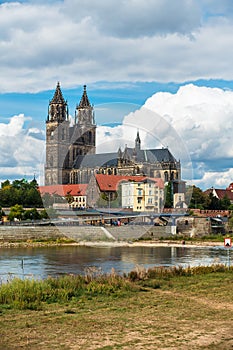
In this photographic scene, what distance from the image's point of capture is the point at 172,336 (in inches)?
412

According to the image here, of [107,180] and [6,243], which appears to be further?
[6,243]

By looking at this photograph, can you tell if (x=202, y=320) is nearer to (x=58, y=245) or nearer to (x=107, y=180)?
(x=107, y=180)

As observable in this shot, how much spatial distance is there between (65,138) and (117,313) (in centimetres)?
4102

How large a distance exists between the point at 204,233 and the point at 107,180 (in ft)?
83.3

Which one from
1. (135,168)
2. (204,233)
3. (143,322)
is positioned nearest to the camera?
(143,322)

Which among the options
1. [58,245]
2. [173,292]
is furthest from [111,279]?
[58,245]

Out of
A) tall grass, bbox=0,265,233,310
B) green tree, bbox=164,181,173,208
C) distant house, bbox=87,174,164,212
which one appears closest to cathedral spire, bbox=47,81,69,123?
green tree, bbox=164,181,173,208

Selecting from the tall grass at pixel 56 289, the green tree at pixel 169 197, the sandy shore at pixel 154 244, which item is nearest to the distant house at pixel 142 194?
the green tree at pixel 169 197

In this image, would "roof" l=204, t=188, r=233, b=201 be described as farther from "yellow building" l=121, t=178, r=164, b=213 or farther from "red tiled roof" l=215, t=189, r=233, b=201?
"yellow building" l=121, t=178, r=164, b=213

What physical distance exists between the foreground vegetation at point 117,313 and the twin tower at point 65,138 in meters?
9.17

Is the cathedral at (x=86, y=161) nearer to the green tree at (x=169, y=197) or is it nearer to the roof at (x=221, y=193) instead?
the green tree at (x=169, y=197)

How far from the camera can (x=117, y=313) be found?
12609mm

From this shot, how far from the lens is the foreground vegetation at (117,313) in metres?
10.1

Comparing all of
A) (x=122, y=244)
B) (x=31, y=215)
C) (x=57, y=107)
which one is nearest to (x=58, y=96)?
(x=57, y=107)
